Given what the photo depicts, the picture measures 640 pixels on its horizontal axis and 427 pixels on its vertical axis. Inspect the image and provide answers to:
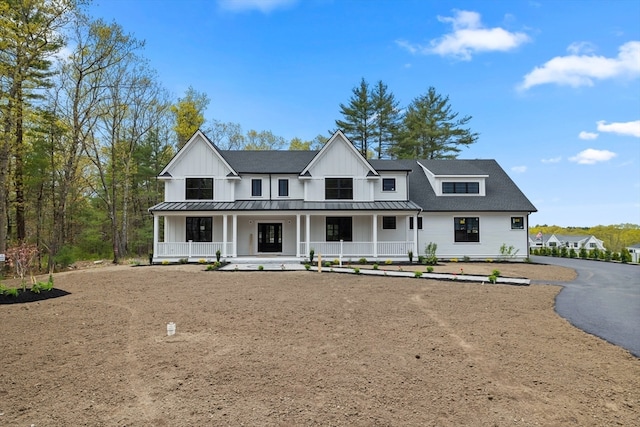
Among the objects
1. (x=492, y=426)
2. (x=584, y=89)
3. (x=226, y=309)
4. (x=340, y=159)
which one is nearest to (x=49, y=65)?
(x=340, y=159)

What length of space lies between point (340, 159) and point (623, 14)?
13650 millimetres

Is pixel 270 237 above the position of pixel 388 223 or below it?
below

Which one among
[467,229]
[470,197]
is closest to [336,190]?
[467,229]

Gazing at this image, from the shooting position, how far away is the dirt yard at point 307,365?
365 centimetres

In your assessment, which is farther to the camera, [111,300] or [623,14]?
[623,14]

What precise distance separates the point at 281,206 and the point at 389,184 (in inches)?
281

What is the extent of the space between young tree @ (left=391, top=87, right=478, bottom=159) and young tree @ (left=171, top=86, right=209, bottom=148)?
66.5 ft

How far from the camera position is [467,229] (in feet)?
73.9

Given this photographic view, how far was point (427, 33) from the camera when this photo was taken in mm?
19047

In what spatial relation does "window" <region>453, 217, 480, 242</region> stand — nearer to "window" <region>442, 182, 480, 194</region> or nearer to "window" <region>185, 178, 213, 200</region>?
"window" <region>442, 182, 480, 194</region>

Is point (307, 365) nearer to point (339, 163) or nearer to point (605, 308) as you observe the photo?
point (605, 308)

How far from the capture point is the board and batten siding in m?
22.4

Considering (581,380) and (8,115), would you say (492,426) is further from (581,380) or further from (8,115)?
(8,115)

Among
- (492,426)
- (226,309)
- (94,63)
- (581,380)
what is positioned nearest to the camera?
(492,426)
